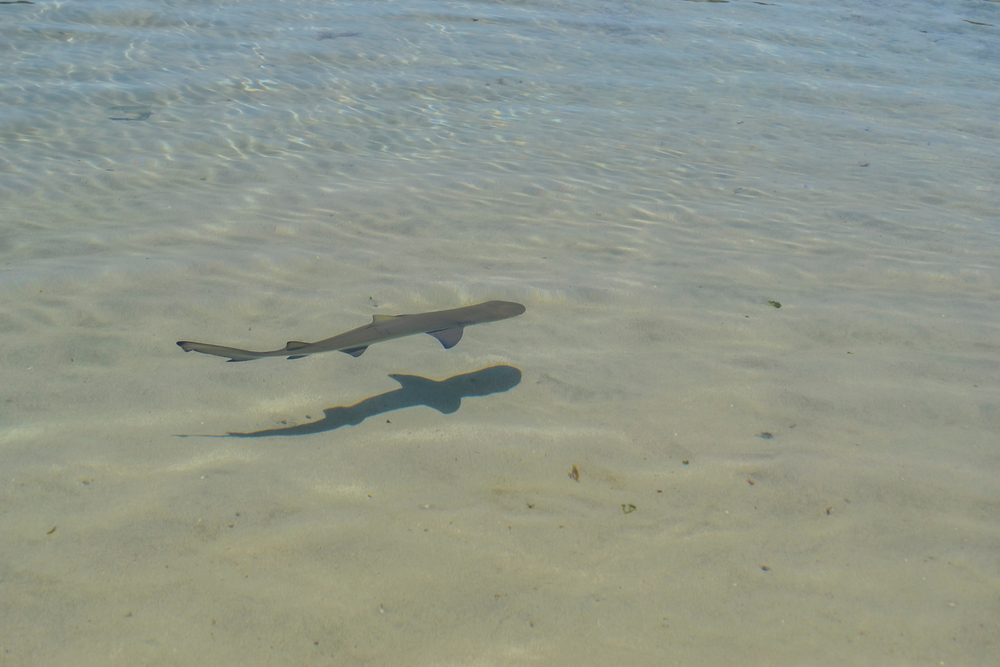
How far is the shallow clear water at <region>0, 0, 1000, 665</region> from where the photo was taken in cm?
252

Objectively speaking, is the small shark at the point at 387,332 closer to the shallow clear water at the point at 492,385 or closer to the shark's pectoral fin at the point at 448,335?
the shark's pectoral fin at the point at 448,335

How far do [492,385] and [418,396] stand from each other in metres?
0.43

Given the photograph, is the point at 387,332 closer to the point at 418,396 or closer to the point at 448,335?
the point at 448,335

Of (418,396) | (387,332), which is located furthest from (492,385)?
(387,332)

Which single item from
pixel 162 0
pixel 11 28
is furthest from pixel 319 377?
pixel 162 0

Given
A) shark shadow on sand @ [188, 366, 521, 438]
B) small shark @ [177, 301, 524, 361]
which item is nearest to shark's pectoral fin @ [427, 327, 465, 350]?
small shark @ [177, 301, 524, 361]

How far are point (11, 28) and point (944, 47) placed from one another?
17.3 m

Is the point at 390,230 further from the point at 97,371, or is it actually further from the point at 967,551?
the point at 967,551

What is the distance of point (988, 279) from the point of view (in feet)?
18.7

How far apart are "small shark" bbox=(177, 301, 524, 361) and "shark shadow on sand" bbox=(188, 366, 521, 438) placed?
289 mm

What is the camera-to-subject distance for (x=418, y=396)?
12.4 feet

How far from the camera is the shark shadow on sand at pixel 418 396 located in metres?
3.50

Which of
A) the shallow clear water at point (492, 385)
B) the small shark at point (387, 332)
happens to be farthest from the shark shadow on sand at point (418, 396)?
→ the small shark at point (387, 332)

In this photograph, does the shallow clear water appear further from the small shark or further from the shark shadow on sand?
the small shark
